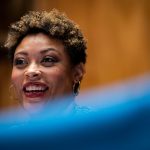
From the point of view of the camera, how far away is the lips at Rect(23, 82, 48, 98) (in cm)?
125

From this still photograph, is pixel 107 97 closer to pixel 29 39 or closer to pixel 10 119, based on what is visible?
pixel 10 119

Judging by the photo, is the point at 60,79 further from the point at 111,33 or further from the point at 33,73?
the point at 111,33

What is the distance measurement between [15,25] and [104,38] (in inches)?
90.7

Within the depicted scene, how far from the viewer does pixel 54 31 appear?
4.24 ft

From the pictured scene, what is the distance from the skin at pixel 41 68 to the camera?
4.11ft

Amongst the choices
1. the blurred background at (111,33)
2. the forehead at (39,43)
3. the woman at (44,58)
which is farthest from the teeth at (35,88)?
the blurred background at (111,33)

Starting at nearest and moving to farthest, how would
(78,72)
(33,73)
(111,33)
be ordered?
(33,73), (78,72), (111,33)

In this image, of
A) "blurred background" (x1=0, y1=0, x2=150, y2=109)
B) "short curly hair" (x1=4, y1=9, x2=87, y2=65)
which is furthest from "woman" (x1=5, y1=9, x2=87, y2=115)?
"blurred background" (x1=0, y1=0, x2=150, y2=109)

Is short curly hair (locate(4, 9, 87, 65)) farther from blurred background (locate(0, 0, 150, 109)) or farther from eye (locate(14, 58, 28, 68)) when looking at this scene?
blurred background (locate(0, 0, 150, 109))

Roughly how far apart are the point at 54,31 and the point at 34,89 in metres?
0.18

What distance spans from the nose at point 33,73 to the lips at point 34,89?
0.02m

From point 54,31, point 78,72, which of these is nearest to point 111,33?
point 78,72

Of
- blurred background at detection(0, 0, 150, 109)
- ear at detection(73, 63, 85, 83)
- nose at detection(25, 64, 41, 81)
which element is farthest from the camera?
blurred background at detection(0, 0, 150, 109)

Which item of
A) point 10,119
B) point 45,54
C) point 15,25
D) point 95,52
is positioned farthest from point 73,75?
point 95,52
